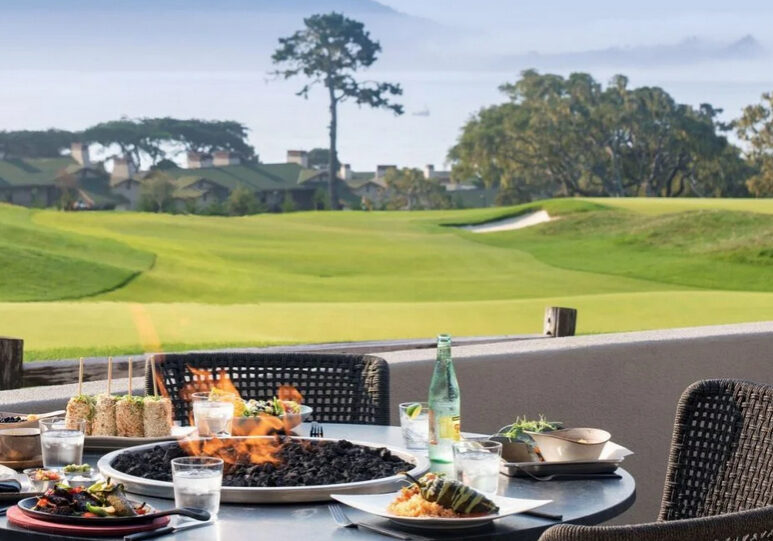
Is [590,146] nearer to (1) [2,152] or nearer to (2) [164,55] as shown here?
(2) [164,55]

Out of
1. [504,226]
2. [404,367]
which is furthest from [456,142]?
[404,367]

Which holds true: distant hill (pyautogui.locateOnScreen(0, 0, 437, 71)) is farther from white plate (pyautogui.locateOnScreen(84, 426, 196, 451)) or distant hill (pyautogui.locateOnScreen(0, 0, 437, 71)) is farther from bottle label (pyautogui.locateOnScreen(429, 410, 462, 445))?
bottle label (pyautogui.locateOnScreen(429, 410, 462, 445))

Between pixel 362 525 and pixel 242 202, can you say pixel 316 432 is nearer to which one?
pixel 362 525

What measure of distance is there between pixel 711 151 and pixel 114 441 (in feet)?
66.1

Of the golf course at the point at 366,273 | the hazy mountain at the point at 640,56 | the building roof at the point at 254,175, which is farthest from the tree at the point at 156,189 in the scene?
the hazy mountain at the point at 640,56

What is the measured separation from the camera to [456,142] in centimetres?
2172

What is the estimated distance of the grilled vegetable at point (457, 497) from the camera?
1.97 meters

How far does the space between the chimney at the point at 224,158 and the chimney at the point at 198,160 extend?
0.29 feet

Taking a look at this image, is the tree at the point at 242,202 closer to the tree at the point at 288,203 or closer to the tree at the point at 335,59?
the tree at the point at 288,203

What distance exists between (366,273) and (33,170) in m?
5.87

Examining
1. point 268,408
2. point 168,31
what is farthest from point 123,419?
point 168,31

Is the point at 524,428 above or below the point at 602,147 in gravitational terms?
below

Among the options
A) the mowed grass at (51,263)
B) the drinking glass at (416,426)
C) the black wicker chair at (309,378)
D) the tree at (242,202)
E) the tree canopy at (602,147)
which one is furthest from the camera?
the tree canopy at (602,147)

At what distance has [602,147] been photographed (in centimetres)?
2194
